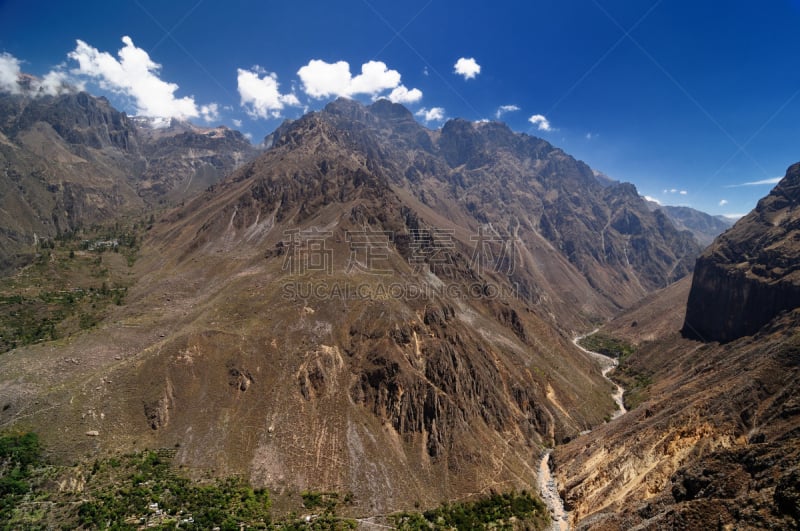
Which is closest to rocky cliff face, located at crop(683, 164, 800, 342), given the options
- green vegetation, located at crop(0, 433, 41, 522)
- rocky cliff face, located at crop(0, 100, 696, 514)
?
rocky cliff face, located at crop(0, 100, 696, 514)

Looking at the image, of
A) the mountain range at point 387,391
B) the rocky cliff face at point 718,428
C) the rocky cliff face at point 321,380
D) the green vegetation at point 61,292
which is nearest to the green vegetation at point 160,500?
the mountain range at point 387,391

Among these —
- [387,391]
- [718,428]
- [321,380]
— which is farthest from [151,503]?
[718,428]

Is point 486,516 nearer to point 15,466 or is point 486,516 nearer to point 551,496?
point 551,496

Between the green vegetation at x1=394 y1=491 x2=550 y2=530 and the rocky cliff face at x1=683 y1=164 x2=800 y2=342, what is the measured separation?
333ft

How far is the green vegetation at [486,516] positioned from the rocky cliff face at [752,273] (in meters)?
101

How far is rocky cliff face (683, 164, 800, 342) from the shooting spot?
406 ft

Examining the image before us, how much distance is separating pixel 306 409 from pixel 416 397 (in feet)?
75.0

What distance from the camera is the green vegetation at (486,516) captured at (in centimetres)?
6500

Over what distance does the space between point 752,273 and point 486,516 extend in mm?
134244

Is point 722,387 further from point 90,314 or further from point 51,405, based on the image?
point 90,314

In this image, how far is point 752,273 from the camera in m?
138

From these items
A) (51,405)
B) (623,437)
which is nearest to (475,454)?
(623,437)

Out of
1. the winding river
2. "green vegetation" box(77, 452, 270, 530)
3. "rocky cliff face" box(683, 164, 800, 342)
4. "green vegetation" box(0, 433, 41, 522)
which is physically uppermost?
"rocky cliff face" box(683, 164, 800, 342)

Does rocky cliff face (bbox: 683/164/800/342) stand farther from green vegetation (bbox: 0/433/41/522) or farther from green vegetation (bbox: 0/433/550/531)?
green vegetation (bbox: 0/433/41/522)
